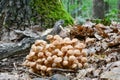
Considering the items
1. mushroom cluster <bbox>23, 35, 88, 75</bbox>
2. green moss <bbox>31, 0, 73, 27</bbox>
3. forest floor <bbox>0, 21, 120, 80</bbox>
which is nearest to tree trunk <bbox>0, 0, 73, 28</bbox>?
green moss <bbox>31, 0, 73, 27</bbox>

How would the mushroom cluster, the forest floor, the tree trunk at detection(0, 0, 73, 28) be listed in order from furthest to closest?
the tree trunk at detection(0, 0, 73, 28)
the mushroom cluster
the forest floor

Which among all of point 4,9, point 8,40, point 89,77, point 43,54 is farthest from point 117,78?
point 4,9

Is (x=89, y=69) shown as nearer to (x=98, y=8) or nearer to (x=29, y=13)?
(x=29, y=13)

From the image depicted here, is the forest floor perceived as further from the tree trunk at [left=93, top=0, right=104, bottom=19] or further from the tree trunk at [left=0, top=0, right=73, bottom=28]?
the tree trunk at [left=93, top=0, right=104, bottom=19]

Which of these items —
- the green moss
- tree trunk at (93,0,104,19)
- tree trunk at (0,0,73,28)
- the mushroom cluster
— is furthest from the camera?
tree trunk at (93,0,104,19)

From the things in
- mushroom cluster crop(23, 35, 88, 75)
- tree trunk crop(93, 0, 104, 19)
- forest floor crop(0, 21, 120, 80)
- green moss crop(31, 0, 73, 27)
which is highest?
green moss crop(31, 0, 73, 27)

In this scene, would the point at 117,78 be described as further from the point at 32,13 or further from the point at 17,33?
the point at 32,13

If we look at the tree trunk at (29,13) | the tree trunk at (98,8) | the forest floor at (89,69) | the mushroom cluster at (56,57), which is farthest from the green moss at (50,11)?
the tree trunk at (98,8)
